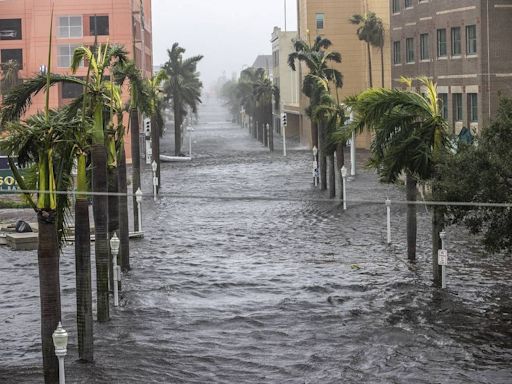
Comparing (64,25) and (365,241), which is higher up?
(64,25)

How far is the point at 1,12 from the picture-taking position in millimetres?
94375

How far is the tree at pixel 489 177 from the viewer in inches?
982

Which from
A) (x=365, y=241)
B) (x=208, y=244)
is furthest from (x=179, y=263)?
(x=365, y=241)

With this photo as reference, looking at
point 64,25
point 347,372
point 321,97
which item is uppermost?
point 64,25

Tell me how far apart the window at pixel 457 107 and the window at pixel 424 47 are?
255 inches

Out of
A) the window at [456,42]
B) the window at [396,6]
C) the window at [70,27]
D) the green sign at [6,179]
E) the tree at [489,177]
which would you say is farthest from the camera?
the window at [70,27]

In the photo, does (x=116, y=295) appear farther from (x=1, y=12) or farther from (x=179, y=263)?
(x=1, y=12)

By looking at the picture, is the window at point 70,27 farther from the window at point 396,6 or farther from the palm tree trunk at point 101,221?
the palm tree trunk at point 101,221

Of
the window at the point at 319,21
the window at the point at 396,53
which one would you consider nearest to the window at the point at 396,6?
the window at the point at 396,53

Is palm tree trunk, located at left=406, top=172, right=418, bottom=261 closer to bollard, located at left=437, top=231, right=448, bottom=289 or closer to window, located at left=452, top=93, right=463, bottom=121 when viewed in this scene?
bollard, located at left=437, top=231, right=448, bottom=289

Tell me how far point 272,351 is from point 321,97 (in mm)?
32931

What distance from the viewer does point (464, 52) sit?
60.9 metres

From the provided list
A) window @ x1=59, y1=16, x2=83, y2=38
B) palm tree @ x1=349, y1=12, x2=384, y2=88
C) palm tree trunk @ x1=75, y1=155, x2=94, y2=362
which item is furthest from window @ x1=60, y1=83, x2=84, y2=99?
palm tree trunk @ x1=75, y1=155, x2=94, y2=362

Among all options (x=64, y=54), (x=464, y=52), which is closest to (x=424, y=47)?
(x=464, y=52)
